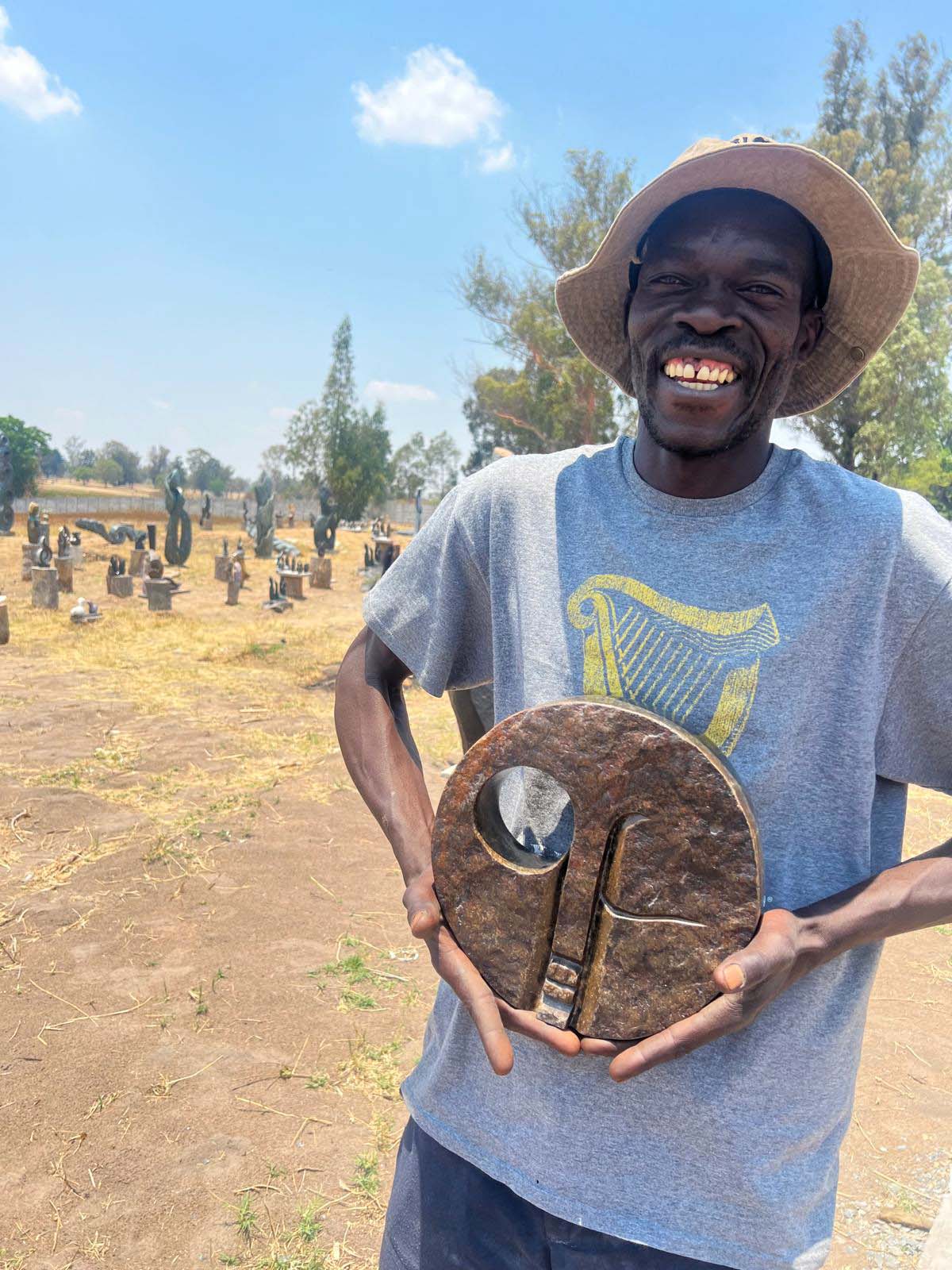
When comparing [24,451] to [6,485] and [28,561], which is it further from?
[28,561]

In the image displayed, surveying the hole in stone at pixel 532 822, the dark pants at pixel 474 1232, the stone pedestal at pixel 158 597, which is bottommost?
the stone pedestal at pixel 158 597

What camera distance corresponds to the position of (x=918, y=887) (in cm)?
109

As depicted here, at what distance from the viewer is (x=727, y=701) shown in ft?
3.66

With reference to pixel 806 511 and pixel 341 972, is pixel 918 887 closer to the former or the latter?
pixel 806 511

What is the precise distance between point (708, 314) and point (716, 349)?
0.15ft

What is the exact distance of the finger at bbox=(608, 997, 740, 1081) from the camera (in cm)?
103

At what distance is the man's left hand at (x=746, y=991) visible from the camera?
1001 millimetres

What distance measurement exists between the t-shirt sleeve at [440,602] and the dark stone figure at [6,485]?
20.7 metres

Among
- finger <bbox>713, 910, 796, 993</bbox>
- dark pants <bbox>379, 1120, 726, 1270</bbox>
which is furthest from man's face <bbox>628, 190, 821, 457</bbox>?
dark pants <bbox>379, 1120, 726, 1270</bbox>

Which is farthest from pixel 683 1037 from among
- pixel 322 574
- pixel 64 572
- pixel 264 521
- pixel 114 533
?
pixel 114 533

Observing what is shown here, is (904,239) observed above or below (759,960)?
above

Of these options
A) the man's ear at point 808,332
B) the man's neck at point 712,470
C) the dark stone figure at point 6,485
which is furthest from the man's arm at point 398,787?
the dark stone figure at point 6,485

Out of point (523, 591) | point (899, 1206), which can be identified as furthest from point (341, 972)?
point (523, 591)

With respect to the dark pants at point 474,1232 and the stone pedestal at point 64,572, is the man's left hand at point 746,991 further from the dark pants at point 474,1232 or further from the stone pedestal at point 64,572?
the stone pedestal at point 64,572
